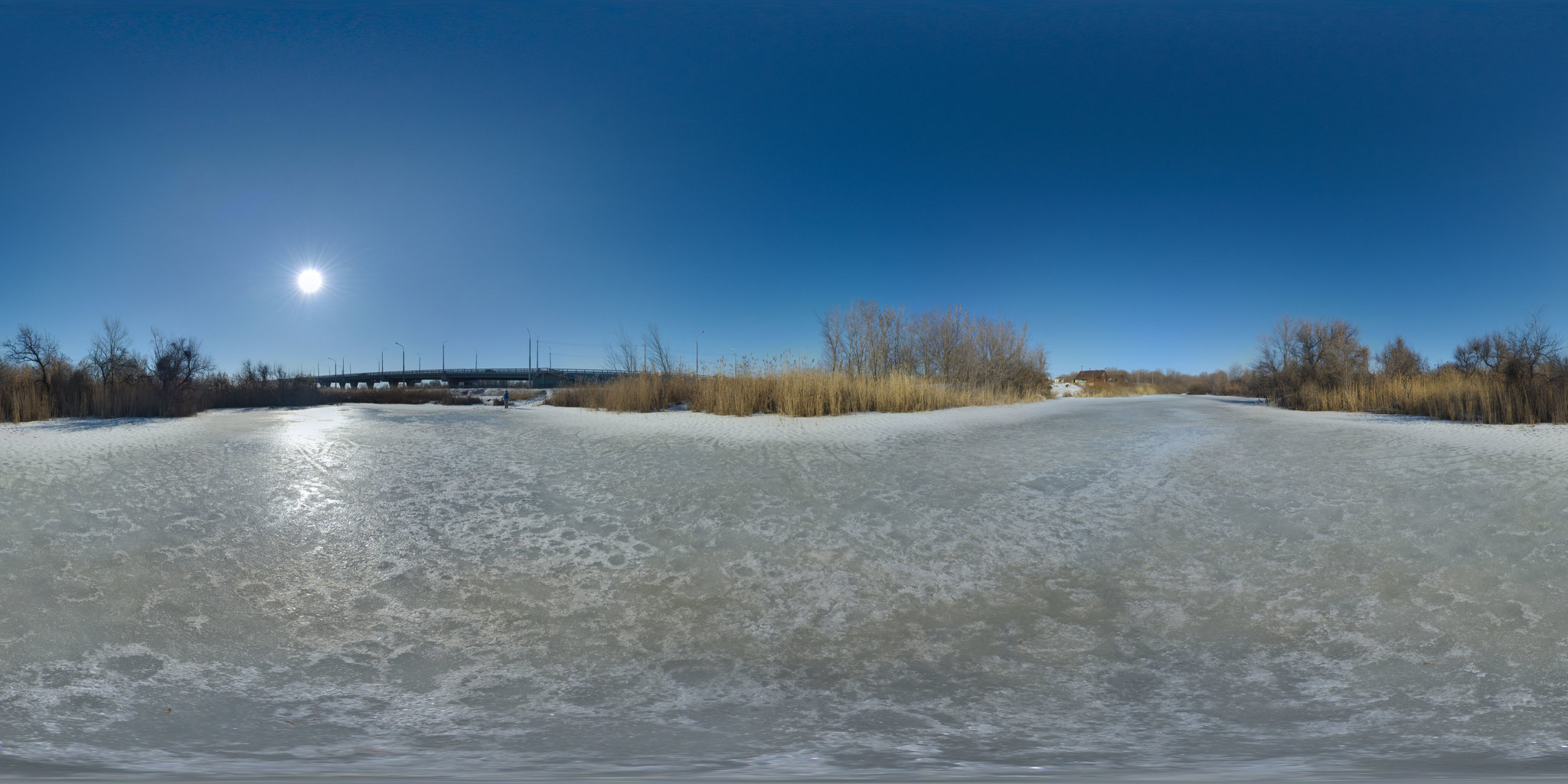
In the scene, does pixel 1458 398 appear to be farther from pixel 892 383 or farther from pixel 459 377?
pixel 459 377

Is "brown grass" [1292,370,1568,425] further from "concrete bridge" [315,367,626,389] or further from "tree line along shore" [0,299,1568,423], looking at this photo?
"concrete bridge" [315,367,626,389]

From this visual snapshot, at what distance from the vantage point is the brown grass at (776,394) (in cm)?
704

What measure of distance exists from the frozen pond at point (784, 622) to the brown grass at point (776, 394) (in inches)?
161

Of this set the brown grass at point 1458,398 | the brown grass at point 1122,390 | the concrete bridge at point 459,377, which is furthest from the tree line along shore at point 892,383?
the concrete bridge at point 459,377

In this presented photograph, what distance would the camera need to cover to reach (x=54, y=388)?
7746 millimetres

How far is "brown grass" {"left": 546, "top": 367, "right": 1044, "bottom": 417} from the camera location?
7043 millimetres

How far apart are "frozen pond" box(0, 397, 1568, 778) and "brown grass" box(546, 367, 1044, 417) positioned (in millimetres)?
4089

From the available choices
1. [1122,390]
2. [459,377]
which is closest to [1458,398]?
[1122,390]

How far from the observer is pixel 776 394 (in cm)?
724

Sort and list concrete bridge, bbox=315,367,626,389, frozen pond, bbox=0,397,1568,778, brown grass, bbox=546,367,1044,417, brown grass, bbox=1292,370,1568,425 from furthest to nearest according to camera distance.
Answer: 1. concrete bridge, bbox=315,367,626,389
2. brown grass, bbox=546,367,1044,417
3. brown grass, bbox=1292,370,1568,425
4. frozen pond, bbox=0,397,1568,778

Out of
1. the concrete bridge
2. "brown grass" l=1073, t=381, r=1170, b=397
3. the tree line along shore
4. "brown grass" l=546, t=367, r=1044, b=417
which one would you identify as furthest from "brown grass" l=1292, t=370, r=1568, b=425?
the concrete bridge

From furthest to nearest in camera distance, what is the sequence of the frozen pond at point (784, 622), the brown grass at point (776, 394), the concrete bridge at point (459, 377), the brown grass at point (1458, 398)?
1. the concrete bridge at point (459, 377)
2. the brown grass at point (776, 394)
3. the brown grass at point (1458, 398)
4. the frozen pond at point (784, 622)

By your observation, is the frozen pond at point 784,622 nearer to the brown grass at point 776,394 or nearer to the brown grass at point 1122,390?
the brown grass at point 776,394

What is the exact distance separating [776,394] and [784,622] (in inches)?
223
